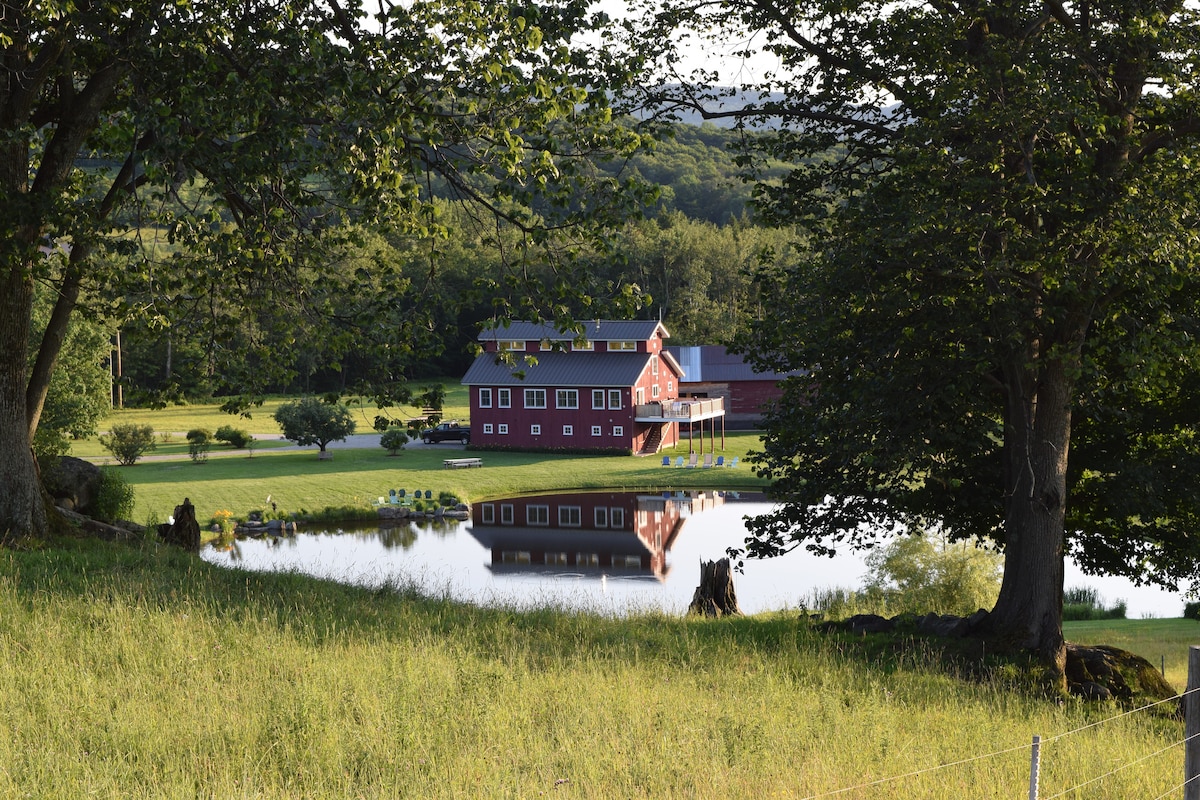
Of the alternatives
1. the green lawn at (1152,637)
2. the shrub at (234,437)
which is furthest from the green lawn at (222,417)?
the green lawn at (1152,637)

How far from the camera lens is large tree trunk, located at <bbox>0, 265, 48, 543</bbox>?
12.6m

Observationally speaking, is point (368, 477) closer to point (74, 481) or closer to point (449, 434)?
point (449, 434)

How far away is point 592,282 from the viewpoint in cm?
1049

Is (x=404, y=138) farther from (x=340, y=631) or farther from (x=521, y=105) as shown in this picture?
(x=340, y=631)

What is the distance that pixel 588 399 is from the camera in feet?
177

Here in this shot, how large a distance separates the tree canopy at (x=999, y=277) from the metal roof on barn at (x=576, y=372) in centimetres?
3735

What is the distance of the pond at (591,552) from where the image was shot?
26.8m

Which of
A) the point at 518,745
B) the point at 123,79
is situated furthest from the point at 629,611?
the point at 123,79

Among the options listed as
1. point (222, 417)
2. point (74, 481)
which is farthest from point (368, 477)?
point (222, 417)

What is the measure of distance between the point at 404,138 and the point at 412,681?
16.3 ft

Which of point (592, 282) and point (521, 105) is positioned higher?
point (521, 105)

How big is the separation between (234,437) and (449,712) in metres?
53.4

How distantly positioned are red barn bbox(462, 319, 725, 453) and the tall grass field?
40.8 m

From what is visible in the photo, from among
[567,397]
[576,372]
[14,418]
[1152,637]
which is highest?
[576,372]
